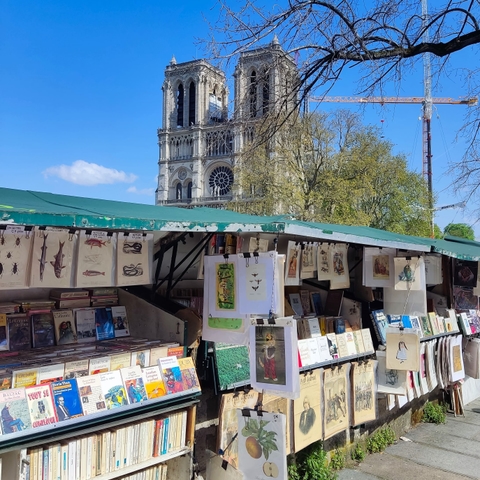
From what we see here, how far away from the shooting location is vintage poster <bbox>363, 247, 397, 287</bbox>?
15.2 feet

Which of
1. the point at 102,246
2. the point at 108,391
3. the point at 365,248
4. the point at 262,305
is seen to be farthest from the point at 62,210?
the point at 365,248

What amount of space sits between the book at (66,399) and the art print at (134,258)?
2.18 ft

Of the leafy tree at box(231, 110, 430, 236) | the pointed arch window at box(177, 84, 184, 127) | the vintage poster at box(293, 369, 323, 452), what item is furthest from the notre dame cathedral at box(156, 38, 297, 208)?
the vintage poster at box(293, 369, 323, 452)

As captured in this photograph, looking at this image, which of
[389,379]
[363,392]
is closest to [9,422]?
[363,392]

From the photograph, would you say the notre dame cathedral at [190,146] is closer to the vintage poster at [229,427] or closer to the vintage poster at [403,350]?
the vintage poster at [403,350]

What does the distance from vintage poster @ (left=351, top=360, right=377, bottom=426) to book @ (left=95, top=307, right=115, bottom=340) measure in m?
2.38

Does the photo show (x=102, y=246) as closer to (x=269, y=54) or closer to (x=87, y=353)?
(x=87, y=353)

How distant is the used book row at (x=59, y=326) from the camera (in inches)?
111

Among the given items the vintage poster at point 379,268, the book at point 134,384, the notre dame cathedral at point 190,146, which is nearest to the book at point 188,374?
the book at point 134,384

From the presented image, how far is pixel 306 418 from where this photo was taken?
3773 millimetres

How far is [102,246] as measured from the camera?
2.75 meters

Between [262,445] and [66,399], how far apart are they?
1.20 meters

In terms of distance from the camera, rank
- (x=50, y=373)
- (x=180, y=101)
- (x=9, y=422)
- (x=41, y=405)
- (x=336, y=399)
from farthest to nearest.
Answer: (x=180, y=101)
(x=336, y=399)
(x=50, y=373)
(x=41, y=405)
(x=9, y=422)

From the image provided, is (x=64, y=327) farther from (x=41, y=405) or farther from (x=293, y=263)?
(x=293, y=263)
